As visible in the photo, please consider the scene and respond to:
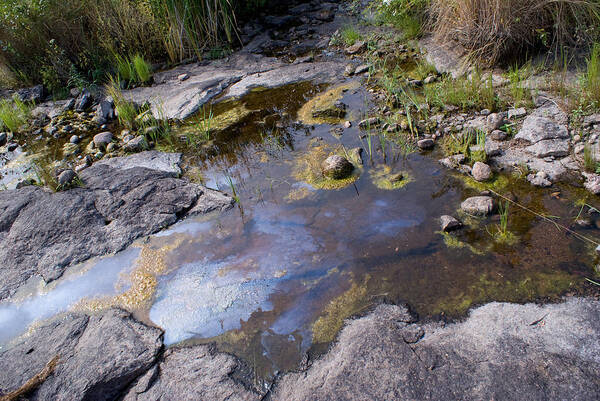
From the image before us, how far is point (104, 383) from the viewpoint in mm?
1854

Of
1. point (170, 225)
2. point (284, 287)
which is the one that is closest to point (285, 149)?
point (170, 225)

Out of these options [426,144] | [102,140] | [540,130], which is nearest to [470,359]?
[426,144]

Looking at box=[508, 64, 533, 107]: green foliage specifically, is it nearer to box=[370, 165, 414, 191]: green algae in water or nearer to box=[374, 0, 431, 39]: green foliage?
box=[370, 165, 414, 191]: green algae in water

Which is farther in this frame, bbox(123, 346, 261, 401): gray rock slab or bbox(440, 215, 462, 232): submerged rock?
bbox(440, 215, 462, 232): submerged rock

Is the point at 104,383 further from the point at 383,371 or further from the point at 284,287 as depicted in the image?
the point at 383,371

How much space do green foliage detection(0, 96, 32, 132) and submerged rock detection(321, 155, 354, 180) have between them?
426 centimetres

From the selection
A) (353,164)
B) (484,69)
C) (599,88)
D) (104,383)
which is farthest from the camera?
(484,69)

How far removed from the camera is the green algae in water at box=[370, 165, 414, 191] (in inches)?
117

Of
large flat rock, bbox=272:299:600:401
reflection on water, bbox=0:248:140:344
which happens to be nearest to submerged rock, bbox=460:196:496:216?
large flat rock, bbox=272:299:600:401

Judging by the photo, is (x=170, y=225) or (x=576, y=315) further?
(x=170, y=225)

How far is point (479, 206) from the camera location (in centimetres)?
255

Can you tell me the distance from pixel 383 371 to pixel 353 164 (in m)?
1.88

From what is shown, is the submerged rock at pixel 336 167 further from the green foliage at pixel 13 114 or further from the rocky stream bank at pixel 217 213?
the green foliage at pixel 13 114

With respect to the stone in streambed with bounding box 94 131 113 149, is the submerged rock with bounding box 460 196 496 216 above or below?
below
